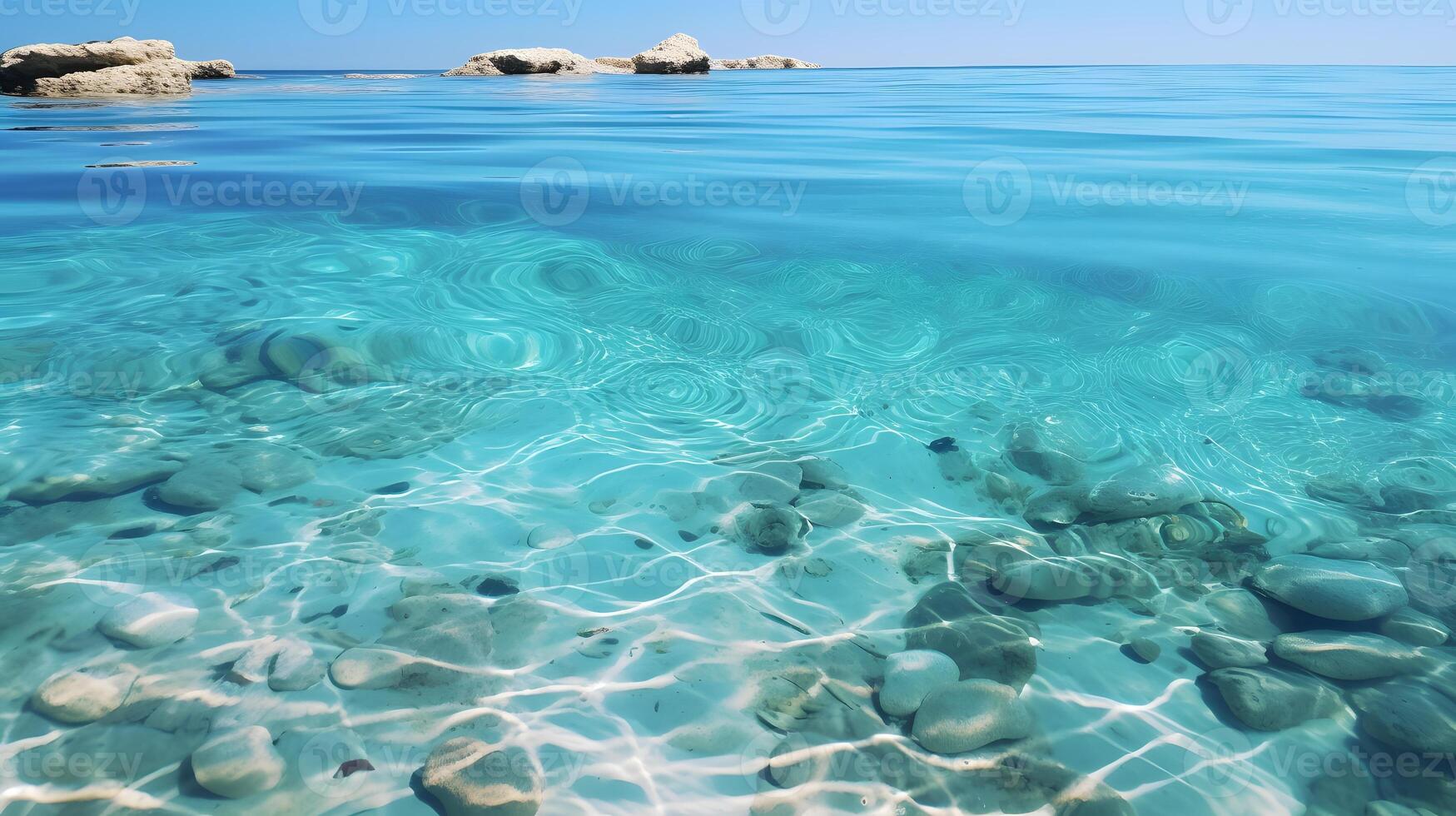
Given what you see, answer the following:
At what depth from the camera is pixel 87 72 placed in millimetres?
21859

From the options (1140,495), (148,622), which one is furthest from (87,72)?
(1140,495)

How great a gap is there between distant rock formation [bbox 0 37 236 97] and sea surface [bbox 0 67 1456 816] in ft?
55.7

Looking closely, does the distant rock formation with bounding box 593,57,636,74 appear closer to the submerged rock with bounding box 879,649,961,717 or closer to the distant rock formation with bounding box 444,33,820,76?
the distant rock formation with bounding box 444,33,820,76

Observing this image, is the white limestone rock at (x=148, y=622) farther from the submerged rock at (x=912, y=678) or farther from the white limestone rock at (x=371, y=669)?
the submerged rock at (x=912, y=678)

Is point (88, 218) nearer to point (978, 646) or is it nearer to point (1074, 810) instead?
point (978, 646)

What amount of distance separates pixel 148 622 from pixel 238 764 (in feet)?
2.70

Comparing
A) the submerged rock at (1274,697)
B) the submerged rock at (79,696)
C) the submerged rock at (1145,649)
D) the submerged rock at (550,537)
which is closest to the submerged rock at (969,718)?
the submerged rock at (1145,649)

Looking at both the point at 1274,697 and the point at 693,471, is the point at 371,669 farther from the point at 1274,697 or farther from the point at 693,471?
the point at 1274,697

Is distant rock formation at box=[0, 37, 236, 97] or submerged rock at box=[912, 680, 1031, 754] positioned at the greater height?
distant rock formation at box=[0, 37, 236, 97]

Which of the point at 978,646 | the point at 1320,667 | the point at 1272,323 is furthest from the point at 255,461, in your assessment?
the point at 1272,323

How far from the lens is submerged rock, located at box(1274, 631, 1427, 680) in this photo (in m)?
2.48

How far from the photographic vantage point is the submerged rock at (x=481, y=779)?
2.01 m

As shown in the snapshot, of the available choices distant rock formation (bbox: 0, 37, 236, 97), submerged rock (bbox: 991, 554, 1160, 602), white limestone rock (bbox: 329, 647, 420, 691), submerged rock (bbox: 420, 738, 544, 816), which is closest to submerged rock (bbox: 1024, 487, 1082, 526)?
submerged rock (bbox: 991, 554, 1160, 602)

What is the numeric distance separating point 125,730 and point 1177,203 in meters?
8.70
